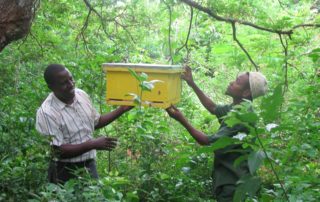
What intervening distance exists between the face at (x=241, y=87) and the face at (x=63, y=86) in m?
1.26

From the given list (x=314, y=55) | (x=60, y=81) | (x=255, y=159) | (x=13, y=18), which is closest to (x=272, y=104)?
(x=255, y=159)

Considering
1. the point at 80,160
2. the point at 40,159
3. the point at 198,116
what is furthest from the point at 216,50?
the point at 40,159

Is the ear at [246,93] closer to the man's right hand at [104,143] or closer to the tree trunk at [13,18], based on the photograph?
the man's right hand at [104,143]

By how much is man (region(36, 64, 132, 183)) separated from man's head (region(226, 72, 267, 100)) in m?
0.91

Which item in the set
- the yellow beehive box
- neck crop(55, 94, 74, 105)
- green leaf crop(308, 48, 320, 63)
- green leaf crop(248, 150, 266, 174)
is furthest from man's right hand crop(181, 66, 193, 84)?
green leaf crop(248, 150, 266, 174)

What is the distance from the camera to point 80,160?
3.54 meters

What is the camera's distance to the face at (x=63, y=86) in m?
3.42

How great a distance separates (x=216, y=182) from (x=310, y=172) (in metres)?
0.76

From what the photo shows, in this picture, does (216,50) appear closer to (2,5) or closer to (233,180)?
(233,180)

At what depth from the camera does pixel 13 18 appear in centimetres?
261

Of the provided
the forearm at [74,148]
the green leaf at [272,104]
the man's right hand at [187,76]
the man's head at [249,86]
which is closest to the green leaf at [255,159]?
the green leaf at [272,104]

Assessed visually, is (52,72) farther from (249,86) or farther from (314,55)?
(314,55)

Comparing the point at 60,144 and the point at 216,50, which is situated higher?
the point at 216,50

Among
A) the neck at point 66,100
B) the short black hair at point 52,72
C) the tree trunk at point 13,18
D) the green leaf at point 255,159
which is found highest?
the tree trunk at point 13,18
